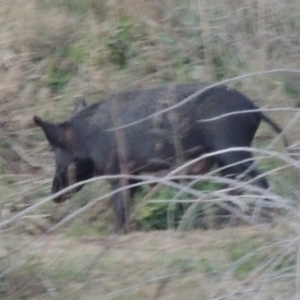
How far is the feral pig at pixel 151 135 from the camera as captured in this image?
6480 mm

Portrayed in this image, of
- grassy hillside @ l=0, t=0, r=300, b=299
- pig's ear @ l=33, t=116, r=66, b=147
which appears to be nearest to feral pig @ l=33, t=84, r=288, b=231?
pig's ear @ l=33, t=116, r=66, b=147

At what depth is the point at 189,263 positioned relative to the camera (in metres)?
4.79

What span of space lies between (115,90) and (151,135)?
5.37 feet

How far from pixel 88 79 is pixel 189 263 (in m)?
4.20

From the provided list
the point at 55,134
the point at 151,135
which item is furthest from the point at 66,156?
the point at 151,135

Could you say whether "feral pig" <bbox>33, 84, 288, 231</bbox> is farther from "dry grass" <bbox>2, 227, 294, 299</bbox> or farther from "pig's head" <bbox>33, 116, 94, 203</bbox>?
"dry grass" <bbox>2, 227, 294, 299</bbox>

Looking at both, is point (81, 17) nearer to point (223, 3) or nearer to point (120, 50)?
point (120, 50)

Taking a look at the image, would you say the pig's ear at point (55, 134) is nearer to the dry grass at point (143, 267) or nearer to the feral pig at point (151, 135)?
the feral pig at point (151, 135)

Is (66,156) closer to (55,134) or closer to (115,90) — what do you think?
(55,134)

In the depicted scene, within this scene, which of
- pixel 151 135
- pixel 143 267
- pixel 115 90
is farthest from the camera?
pixel 115 90

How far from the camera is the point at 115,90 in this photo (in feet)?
26.9

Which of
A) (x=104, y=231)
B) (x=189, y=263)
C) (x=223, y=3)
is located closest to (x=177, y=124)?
(x=104, y=231)

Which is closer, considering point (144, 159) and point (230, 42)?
point (144, 159)

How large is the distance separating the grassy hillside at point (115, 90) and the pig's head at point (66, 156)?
168 mm
